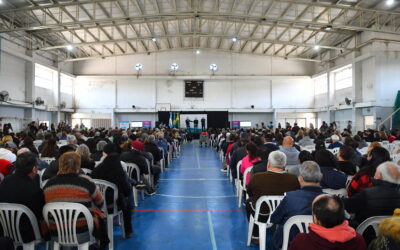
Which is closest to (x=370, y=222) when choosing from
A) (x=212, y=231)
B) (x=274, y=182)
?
(x=274, y=182)

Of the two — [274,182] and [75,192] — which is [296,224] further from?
[75,192]

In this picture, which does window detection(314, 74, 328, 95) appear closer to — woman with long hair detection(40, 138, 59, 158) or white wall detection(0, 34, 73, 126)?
white wall detection(0, 34, 73, 126)

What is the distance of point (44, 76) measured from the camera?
19516 millimetres

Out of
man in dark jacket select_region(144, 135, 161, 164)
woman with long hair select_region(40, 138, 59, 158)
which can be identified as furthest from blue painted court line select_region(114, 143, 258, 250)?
woman with long hair select_region(40, 138, 59, 158)

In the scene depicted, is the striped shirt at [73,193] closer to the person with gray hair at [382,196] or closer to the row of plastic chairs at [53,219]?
the row of plastic chairs at [53,219]

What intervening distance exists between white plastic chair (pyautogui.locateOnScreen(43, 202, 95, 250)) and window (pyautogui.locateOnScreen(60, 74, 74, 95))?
21855 mm

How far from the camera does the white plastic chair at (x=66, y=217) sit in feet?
8.05

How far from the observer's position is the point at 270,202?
3.03 meters

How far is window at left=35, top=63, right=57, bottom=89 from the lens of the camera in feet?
61.0

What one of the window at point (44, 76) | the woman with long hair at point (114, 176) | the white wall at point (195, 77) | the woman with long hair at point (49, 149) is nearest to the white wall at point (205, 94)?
the white wall at point (195, 77)

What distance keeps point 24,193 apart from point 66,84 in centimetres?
2271

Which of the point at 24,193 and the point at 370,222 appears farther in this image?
the point at 24,193

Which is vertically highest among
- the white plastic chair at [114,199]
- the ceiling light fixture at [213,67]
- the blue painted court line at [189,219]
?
the ceiling light fixture at [213,67]

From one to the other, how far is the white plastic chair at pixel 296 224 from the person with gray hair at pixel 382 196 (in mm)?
501
